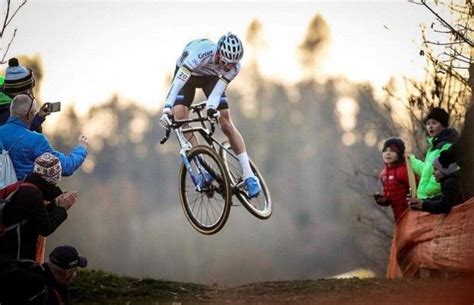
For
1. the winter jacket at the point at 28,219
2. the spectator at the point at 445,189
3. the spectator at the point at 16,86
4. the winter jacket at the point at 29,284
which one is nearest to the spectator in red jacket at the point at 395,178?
the spectator at the point at 445,189

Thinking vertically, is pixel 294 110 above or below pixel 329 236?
above

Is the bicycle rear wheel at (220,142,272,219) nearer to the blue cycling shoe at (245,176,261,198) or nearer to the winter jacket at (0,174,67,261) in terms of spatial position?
the blue cycling shoe at (245,176,261,198)

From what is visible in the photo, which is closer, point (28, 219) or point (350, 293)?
point (28, 219)

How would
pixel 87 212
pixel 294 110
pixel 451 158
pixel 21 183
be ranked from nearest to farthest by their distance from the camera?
pixel 21 183 < pixel 451 158 < pixel 87 212 < pixel 294 110

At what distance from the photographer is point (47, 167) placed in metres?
8.30

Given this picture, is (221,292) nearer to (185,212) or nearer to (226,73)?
(185,212)

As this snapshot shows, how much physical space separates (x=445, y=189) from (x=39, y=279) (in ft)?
13.3

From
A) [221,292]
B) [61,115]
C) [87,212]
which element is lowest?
[221,292]

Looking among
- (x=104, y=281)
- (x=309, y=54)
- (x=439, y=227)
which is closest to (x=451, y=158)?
(x=439, y=227)

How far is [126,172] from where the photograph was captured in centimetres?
1167

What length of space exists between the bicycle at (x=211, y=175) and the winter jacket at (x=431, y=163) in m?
1.50

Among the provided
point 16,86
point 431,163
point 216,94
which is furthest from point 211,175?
Result: point 431,163

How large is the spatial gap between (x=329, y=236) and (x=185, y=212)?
7.57 feet

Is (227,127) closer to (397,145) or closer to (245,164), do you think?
(245,164)
